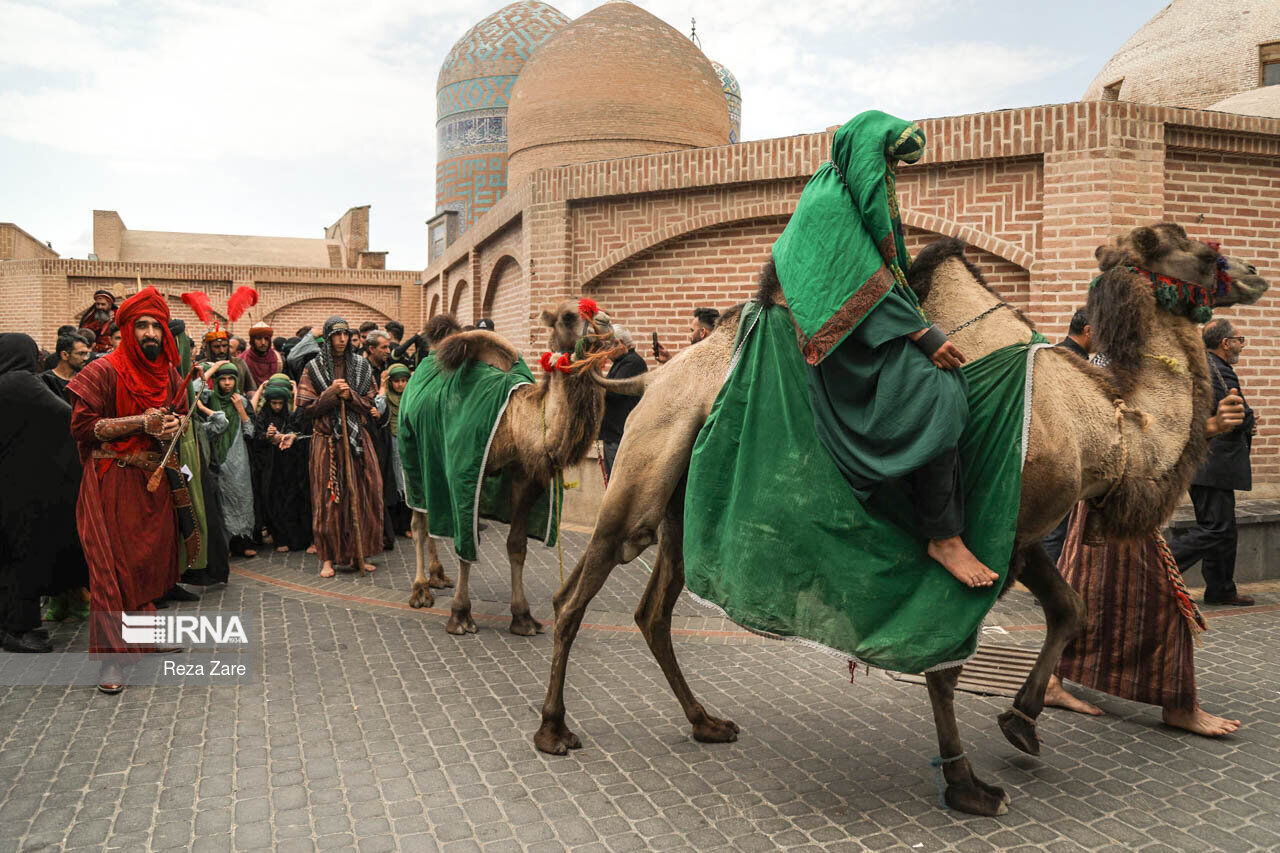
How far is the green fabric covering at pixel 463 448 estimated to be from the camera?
21.5ft

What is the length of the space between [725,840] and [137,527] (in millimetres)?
4108

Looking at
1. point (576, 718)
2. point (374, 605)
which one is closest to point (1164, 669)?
point (576, 718)

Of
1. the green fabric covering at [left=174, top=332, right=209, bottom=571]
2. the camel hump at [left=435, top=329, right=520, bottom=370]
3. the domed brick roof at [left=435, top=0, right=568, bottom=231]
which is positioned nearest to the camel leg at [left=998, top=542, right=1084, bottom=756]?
the camel hump at [left=435, top=329, right=520, bottom=370]

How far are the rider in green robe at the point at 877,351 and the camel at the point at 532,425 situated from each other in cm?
238

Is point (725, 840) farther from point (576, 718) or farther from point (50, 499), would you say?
point (50, 499)

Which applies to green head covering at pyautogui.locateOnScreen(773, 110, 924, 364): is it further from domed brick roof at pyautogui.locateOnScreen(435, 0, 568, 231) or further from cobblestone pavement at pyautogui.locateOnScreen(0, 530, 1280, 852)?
domed brick roof at pyautogui.locateOnScreen(435, 0, 568, 231)

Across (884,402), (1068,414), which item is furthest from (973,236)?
(884,402)

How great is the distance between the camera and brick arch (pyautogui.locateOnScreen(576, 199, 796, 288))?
10.0 metres

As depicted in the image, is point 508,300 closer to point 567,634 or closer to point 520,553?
point 520,553

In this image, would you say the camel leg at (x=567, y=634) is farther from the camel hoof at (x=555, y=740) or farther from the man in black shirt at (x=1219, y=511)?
the man in black shirt at (x=1219, y=511)

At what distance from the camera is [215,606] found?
7441mm

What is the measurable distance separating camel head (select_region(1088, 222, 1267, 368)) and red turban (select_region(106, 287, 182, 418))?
16.9ft

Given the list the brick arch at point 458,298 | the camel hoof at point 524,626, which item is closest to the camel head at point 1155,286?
the camel hoof at point 524,626

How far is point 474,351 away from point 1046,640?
14.4 ft
